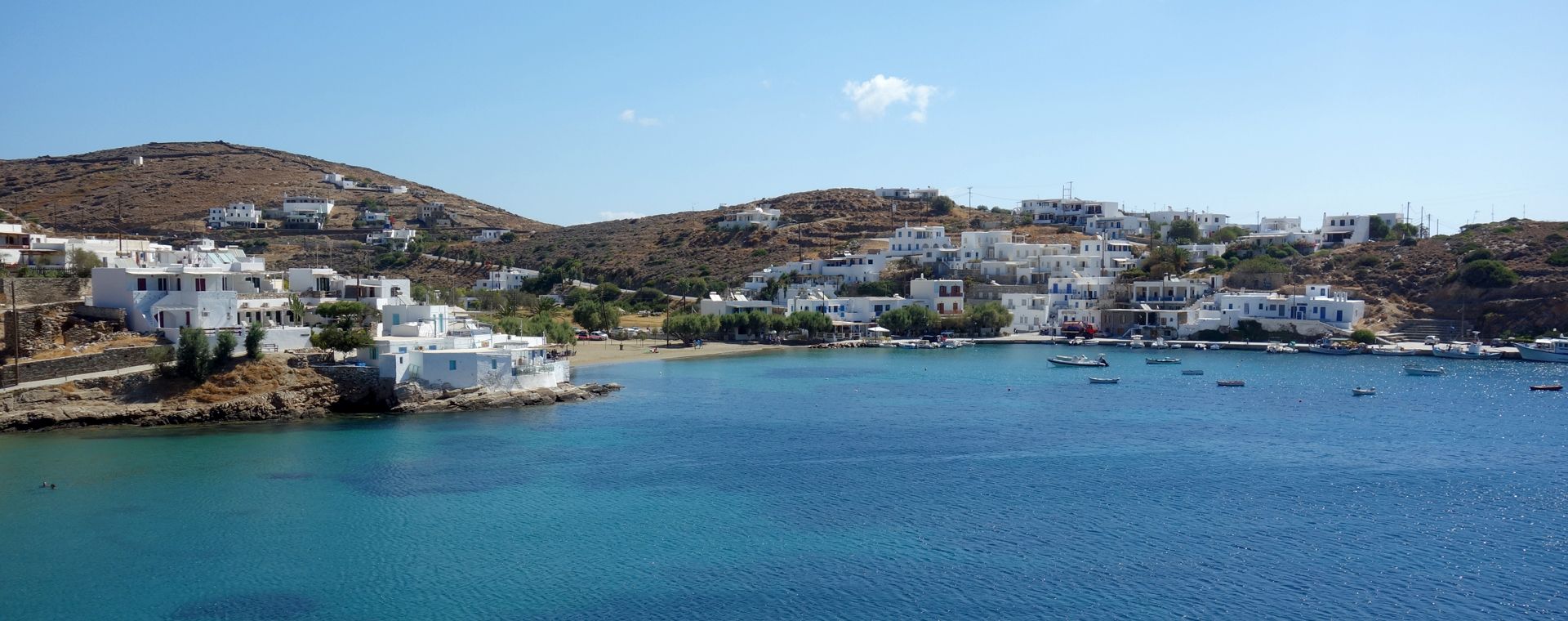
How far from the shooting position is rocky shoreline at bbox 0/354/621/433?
120 feet

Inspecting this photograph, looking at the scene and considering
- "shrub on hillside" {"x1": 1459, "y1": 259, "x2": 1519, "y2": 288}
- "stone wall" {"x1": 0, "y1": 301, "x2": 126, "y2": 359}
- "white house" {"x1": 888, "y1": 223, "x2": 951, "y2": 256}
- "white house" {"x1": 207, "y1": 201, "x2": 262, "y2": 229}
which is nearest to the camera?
"stone wall" {"x1": 0, "y1": 301, "x2": 126, "y2": 359}

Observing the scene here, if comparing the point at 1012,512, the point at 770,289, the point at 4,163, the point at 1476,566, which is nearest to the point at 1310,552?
the point at 1476,566

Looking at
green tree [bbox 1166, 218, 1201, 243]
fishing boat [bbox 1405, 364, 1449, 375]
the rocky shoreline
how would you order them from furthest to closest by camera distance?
green tree [bbox 1166, 218, 1201, 243] < fishing boat [bbox 1405, 364, 1449, 375] < the rocky shoreline

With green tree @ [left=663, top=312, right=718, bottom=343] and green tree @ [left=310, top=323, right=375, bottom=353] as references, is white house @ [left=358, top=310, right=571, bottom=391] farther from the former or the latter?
green tree @ [left=663, top=312, right=718, bottom=343]

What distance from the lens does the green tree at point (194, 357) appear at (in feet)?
128

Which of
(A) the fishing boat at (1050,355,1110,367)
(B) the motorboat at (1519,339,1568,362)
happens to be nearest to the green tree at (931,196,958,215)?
(A) the fishing boat at (1050,355,1110,367)

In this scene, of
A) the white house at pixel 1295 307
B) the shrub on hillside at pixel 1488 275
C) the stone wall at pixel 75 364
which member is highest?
the shrub on hillside at pixel 1488 275

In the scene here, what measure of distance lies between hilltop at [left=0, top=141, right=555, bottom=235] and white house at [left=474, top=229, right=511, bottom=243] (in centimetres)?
755

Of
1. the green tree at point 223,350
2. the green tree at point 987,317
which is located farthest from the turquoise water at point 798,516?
the green tree at point 987,317

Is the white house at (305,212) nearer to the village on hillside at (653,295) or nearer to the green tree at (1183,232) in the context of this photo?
the village on hillside at (653,295)

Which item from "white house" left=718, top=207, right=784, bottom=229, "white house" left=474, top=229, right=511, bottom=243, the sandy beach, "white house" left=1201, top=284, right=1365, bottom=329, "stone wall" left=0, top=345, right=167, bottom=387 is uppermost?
"white house" left=718, top=207, right=784, bottom=229

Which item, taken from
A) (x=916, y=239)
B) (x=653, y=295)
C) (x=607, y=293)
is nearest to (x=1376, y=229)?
(x=916, y=239)

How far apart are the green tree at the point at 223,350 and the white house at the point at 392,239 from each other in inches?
3092

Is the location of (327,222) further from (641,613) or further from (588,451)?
(641,613)
